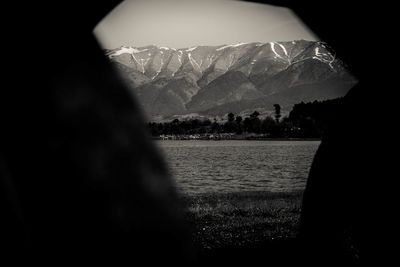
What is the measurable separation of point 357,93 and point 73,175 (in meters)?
2.78

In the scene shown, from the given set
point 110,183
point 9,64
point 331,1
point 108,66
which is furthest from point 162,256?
point 331,1

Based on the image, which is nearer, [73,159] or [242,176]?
[73,159]

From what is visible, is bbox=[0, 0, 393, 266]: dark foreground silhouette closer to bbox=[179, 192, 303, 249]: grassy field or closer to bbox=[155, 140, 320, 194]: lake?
bbox=[179, 192, 303, 249]: grassy field

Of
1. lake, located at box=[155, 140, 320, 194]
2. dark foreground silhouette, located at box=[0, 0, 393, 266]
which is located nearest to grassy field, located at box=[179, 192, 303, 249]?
dark foreground silhouette, located at box=[0, 0, 393, 266]

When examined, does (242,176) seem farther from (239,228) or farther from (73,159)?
(73,159)

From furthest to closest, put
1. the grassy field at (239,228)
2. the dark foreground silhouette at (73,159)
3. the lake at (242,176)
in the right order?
the lake at (242,176), the grassy field at (239,228), the dark foreground silhouette at (73,159)

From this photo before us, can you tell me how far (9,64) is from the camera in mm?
1446

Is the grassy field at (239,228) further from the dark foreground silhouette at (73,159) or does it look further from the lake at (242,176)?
the lake at (242,176)

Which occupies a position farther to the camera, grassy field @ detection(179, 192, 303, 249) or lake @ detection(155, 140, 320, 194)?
lake @ detection(155, 140, 320, 194)

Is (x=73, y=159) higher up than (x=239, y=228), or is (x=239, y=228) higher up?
(x=73, y=159)

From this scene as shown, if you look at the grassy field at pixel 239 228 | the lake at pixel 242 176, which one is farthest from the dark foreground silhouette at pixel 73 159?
the lake at pixel 242 176

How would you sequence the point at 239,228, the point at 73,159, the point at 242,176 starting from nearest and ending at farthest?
the point at 73,159
the point at 239,228
the point at 242,176

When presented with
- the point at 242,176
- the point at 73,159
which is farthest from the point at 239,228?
the point at 242,176

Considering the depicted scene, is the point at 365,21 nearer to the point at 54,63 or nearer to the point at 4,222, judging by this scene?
the point at 54,63
